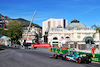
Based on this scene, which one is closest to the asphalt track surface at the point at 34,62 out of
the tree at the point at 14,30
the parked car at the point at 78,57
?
the parked car at the point at 78,57

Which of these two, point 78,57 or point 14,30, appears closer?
point 78,57

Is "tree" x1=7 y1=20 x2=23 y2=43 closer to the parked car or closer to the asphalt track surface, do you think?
the asphalt track surface

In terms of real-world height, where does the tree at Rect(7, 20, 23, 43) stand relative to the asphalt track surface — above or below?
above

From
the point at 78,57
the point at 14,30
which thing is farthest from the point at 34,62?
the point at 14,30

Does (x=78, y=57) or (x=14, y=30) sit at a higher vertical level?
(x=14, y=30)

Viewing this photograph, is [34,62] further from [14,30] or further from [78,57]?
[14,30]

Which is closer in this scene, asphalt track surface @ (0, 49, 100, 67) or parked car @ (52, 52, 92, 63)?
asphalt track surface @ (0, 49, 100, 67)

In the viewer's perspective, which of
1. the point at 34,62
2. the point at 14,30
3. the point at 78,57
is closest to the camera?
the point at 78,57

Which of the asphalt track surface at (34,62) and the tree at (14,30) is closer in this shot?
the asphalt track surface at (34,62)

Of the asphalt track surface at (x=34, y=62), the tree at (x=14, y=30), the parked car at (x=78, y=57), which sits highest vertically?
the tree at (x=14, y=30)

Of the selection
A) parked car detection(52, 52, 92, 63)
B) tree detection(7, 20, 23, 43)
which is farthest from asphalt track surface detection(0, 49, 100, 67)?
tree detection(7, 20, 23, 43)

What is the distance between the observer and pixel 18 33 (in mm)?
80625

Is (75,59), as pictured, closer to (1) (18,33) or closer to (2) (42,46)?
(2) (42,46)

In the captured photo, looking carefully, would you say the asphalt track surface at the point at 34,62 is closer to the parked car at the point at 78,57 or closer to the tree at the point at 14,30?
the parked car at the point at 78,57
